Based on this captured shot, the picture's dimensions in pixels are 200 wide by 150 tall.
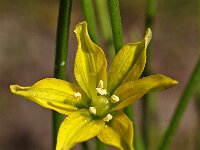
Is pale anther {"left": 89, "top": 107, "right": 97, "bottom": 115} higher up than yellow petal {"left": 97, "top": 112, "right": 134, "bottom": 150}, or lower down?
higher up

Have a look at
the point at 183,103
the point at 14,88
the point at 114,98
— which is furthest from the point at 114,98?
the point at 14,88

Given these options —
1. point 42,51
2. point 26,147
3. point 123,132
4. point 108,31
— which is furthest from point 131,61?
point 42,51

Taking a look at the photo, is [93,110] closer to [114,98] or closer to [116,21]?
[114,98]

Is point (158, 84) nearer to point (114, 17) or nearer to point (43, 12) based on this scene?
point (114, 17)

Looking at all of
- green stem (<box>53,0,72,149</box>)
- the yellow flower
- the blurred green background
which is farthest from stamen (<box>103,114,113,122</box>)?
the blurred green background

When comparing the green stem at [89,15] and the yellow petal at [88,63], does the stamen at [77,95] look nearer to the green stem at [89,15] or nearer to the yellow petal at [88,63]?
the yellow petal at [88,63]

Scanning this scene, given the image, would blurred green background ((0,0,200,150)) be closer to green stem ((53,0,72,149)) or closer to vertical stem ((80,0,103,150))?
vertical stem ((80,0,103,150))
